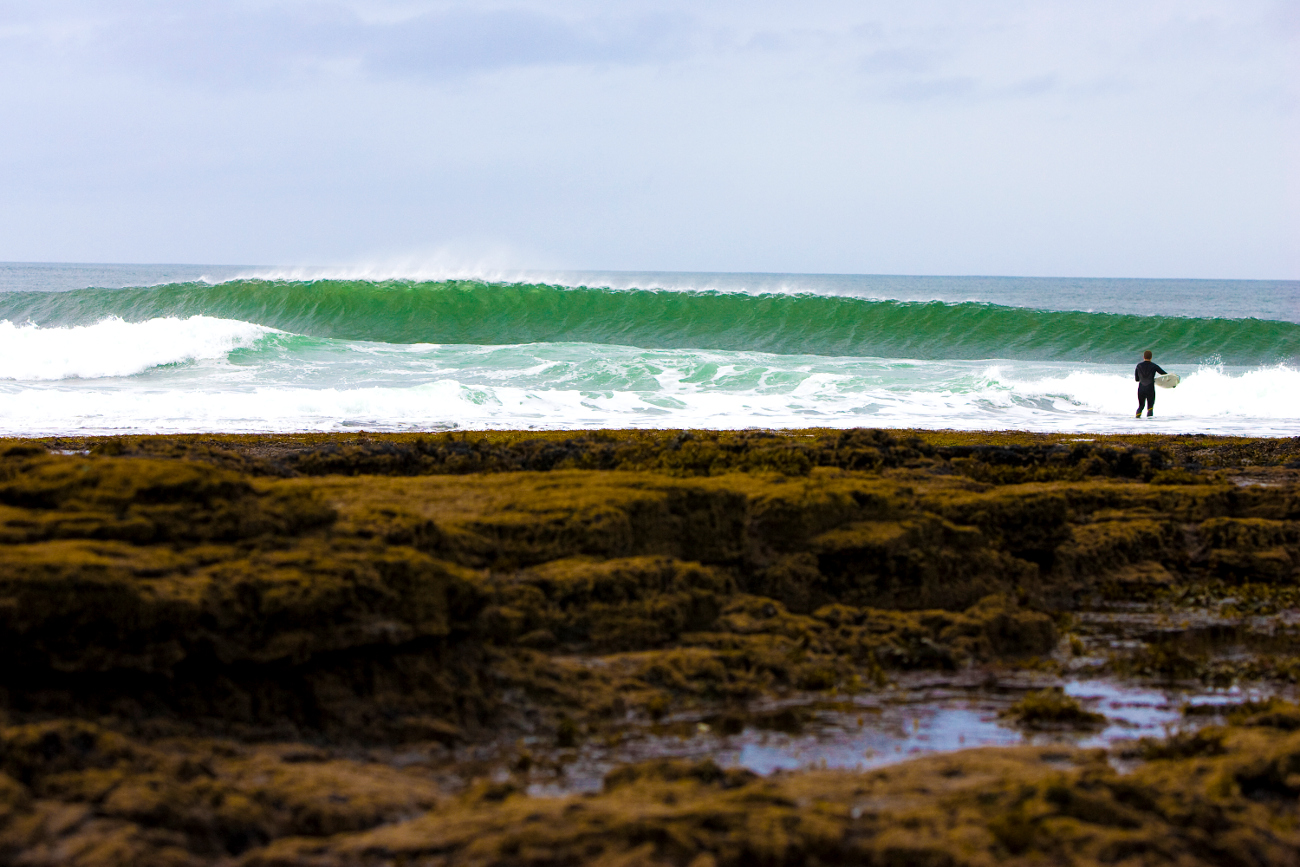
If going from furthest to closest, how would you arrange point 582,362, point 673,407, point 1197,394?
point 582,362 → point 1197,394 → point 673,407

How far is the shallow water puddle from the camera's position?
158 inches

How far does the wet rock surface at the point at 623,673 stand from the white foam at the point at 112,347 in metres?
16.5

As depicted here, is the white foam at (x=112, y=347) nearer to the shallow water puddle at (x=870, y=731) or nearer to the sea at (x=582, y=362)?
the sea at (x=582, y=362)

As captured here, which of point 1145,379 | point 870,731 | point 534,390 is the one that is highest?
point 1145,379

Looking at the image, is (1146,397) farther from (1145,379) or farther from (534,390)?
(534,390)

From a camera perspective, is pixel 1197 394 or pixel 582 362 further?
pixel 582 362

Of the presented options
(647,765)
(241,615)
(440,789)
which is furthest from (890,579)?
(241,615)

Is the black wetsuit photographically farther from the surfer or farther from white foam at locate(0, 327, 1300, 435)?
white foam at locate(0, 327, 1300, 435)

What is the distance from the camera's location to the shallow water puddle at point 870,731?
4.00 metres

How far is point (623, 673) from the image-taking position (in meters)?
4.79

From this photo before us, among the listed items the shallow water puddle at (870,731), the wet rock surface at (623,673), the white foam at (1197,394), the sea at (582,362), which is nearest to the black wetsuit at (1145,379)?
the sea at (582,362)

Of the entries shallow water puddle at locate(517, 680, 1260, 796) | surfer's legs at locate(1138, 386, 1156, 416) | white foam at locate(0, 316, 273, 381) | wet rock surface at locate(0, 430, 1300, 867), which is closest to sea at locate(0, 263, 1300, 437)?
white foam at locate(0, 316, 273, 381)

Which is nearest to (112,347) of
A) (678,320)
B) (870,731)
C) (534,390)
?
(534,390)

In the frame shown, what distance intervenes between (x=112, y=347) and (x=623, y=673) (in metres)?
20.9
